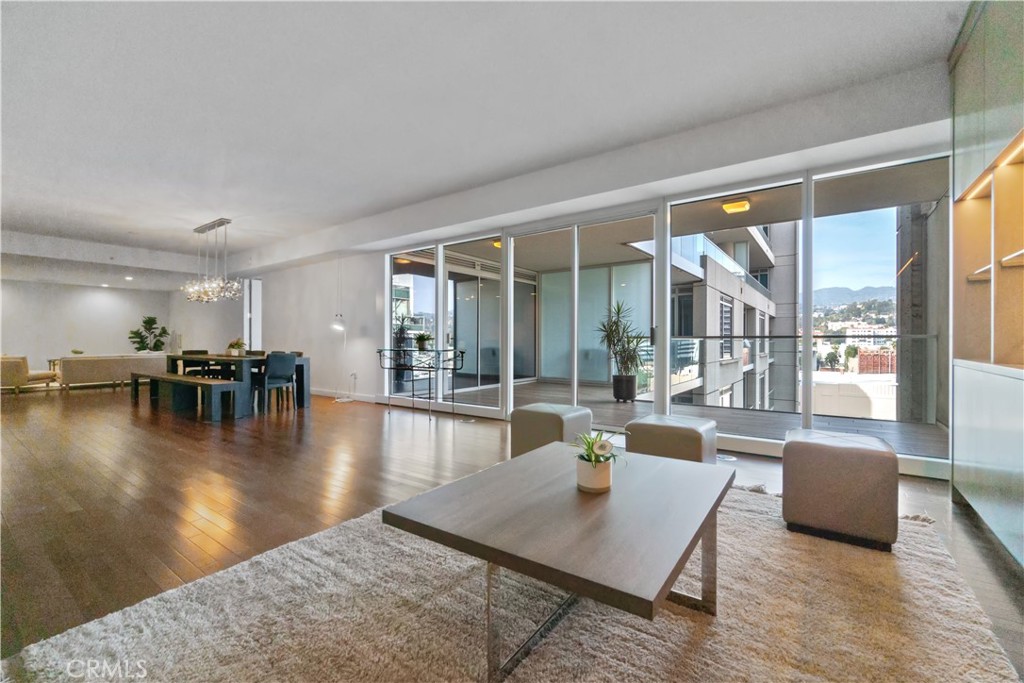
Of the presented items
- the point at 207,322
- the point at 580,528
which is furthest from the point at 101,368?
the point at 580,528

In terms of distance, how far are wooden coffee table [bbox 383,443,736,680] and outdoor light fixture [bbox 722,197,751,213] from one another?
133 inches

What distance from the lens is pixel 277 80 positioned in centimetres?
322

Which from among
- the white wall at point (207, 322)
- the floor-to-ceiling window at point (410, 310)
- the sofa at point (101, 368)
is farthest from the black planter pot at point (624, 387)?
the sofa at point (101, 368)

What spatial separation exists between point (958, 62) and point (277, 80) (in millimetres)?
4729

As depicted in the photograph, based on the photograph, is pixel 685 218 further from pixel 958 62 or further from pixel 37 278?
pixel 37 278

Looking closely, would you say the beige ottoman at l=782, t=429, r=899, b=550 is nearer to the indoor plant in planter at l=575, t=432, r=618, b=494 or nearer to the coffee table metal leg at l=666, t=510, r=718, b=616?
the coffee table metal leg at l=666, t=510, r=718, b=616

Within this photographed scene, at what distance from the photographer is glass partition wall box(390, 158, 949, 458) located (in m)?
3.76

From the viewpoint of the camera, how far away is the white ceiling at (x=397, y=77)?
2598 millimetres

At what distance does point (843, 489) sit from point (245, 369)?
275 inches

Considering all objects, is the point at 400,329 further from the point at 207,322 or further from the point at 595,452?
the point at 207,322

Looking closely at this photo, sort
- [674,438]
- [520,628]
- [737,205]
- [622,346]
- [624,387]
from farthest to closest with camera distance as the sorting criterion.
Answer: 1. [624,387]
2. [622,346]
3. [737,205]
4. [674,438]
5. [520,628]

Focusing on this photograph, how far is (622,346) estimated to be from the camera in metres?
5.31

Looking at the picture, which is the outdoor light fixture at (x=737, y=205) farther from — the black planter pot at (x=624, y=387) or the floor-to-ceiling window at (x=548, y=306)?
the black planter pot at (x=624, y=387)

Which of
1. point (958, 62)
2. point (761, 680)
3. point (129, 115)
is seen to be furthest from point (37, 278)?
point (958, 62)
